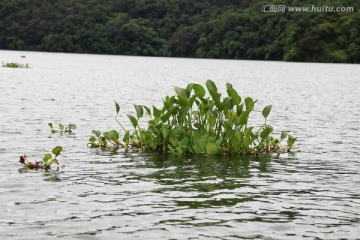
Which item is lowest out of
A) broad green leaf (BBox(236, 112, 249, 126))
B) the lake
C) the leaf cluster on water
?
the lake

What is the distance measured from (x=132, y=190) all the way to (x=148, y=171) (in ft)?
8.39

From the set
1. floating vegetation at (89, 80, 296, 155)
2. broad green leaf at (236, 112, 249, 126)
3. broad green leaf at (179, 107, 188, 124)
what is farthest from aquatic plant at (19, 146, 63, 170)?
broad green leaf at (236, 112, 249, 126)

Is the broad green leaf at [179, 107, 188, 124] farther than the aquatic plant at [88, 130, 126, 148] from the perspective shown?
No

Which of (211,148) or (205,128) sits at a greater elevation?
(205,128)

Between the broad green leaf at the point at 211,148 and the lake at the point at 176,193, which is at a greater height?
the broad green leaf at the point at 211,148

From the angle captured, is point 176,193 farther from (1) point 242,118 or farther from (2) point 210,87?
(2) point 210,87

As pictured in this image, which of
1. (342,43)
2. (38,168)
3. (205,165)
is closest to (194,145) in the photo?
(205,165)

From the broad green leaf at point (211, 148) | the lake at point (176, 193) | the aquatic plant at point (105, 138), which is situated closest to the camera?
the lake at point (176, 193)

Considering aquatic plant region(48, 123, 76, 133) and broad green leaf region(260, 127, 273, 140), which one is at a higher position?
broad green leaf region(260, 127, 273, 140)

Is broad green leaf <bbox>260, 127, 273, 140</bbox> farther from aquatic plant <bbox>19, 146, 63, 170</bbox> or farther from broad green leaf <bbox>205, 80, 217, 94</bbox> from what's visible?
aquatic plant <bbox>19, 146, 63, 170</bbox>

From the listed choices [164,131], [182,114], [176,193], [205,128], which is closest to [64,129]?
[164,131]

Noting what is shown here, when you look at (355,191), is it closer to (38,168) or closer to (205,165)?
(205,165)

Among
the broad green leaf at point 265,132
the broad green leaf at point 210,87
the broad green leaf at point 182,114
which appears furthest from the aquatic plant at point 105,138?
the broad green leaf at point 265,132

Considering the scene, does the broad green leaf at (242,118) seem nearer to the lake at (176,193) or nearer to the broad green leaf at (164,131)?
the lake at (176,193)
